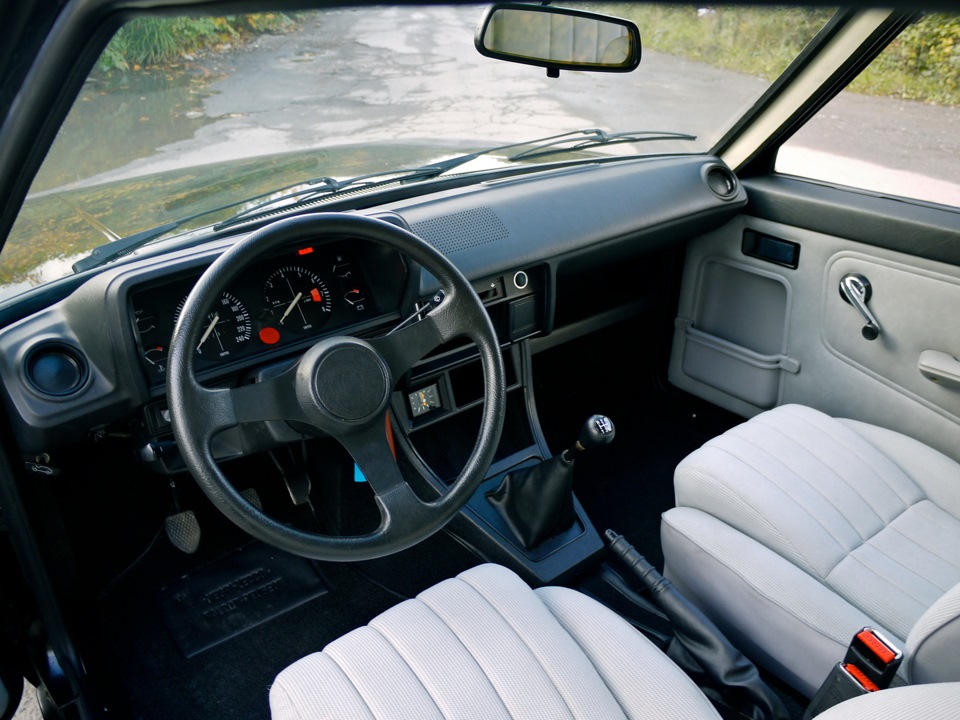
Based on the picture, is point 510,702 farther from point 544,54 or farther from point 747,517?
point 544,54

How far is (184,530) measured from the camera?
2408 mm

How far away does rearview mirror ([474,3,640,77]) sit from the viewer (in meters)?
1.69

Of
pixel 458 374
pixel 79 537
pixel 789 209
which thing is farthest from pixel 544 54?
pixel 79 537

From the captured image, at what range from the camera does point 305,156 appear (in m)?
2.00

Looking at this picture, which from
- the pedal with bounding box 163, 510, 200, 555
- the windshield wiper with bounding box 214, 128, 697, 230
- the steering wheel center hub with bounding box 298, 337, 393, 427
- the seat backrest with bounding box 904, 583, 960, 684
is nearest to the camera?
the seat backrest with bounding box 904, 583, 960, 684

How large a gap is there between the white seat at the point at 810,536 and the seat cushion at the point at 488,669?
Result: 35 centimetres

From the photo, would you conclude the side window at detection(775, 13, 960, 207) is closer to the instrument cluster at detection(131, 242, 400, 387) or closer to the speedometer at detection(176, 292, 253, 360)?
the instrument cluster at detection(131, 242, 400, 387)

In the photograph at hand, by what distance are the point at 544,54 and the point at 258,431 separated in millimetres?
1008

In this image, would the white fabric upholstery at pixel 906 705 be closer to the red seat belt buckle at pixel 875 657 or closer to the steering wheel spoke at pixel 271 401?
the red seat belt buckle at pixel 875 657

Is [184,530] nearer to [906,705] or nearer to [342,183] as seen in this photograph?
[342,183]

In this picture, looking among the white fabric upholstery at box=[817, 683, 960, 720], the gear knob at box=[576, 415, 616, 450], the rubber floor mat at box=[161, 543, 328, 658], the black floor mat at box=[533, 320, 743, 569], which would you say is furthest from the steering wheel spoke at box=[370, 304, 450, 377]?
the black floor mat at box=[533, 320, 743, 569]

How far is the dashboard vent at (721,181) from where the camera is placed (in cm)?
267

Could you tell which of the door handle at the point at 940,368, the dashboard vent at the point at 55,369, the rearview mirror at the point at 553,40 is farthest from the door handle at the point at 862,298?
the dashboard vent at the point at 55,369

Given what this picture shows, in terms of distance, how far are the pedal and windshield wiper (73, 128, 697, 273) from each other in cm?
95
